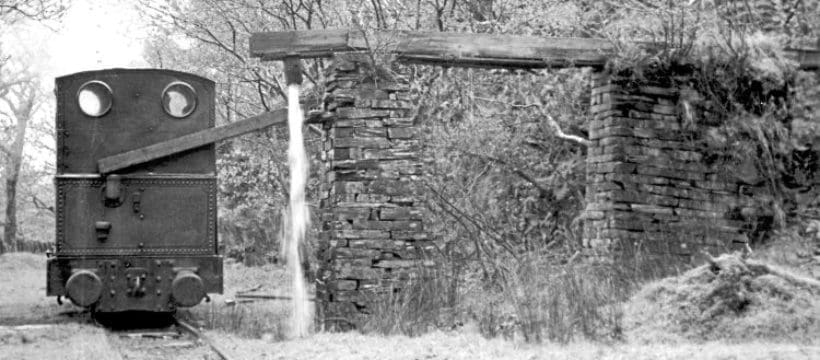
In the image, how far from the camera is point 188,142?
37.3 feet

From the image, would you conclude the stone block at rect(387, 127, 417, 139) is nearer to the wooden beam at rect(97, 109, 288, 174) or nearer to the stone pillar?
the stone pillar

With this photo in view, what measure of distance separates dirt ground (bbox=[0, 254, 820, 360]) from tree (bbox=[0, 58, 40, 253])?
66.0ft

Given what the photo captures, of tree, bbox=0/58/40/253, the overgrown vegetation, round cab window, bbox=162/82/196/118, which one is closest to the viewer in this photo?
the overgrown vegetation

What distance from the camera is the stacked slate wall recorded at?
38.0 ft

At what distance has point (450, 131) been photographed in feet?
49.2

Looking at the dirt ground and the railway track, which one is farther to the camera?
the railway track

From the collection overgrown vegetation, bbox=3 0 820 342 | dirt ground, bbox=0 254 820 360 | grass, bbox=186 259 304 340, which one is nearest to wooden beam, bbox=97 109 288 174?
overgrown vegetation, bbox=3 0 820 342

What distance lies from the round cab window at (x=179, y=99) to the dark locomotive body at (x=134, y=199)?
0.01m

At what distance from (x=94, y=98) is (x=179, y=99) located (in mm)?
943

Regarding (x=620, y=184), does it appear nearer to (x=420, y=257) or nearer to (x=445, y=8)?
(x=420, y=257)

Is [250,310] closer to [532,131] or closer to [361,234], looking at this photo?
[361,234]

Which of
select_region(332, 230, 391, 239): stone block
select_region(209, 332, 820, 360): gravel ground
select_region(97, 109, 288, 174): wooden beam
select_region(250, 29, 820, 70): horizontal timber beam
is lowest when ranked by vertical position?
select_region(209, 332, 820, 360): gravel ground

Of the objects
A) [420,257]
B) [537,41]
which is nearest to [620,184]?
[537,41]

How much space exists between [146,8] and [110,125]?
9.53 m
